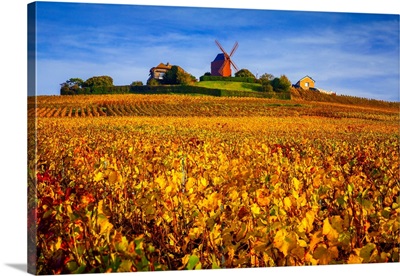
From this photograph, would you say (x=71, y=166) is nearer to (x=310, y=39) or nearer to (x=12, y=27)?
(x=12, y=27)

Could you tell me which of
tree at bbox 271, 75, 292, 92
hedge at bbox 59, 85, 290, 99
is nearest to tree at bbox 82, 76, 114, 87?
hedge at bbox 59, 85, 290, 99

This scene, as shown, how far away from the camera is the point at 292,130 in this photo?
8273mm

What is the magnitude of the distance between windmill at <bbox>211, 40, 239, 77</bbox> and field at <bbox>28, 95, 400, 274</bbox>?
426 mm

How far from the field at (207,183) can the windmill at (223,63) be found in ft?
1.40

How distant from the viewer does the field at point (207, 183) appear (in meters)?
6.88

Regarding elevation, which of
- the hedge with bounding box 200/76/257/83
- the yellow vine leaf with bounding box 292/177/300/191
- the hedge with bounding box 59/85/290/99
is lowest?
the yellow vine leaf with bounding box 292/177/300/191

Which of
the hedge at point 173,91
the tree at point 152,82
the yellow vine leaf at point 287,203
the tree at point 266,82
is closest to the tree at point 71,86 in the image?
the hedge at point 173,91

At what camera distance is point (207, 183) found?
7320 millimetres

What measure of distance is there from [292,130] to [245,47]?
41.4 inches

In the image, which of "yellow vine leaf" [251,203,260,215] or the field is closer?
the field

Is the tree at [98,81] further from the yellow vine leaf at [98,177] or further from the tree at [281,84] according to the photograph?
the tree at [281,84]

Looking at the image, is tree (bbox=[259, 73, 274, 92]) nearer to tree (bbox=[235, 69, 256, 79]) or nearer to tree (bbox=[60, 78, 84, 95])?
tree (bbox=[235, 69, 256, 79])

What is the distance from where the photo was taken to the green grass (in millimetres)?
7902

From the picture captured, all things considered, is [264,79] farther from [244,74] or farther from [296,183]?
[296,183]
